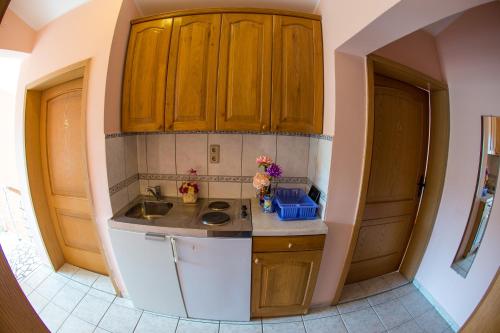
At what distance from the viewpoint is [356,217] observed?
3.95 feet

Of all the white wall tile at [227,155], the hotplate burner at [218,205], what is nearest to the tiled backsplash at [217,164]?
the white wall tile at [227,155]

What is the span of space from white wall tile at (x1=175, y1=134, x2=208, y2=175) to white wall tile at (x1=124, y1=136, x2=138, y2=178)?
1.17 ft

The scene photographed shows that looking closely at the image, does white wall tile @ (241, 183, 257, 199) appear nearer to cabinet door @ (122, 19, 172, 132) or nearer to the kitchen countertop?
the kitchen countertop

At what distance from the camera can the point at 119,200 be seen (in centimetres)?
128

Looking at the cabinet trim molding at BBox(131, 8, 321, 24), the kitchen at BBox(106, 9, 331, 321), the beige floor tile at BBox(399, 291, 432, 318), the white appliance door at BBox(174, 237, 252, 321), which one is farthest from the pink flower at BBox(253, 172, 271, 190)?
the beige floor tile at BBox(399, 291, 432, 318)

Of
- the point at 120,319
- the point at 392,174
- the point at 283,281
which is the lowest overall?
the point at 120,319

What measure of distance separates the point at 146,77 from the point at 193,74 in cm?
35

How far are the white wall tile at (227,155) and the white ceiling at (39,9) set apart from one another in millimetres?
1181

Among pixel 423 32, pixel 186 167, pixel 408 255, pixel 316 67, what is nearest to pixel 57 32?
pixel 186 167

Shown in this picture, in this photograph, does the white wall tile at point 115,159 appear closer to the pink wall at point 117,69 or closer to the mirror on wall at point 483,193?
the pink wall at point 117,69

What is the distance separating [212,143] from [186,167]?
323 millimetres

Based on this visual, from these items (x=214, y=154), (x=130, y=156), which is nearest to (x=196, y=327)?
(x=214, y=154)

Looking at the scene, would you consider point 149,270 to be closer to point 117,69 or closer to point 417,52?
point 117,69

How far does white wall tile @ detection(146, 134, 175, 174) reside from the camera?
1.49m
